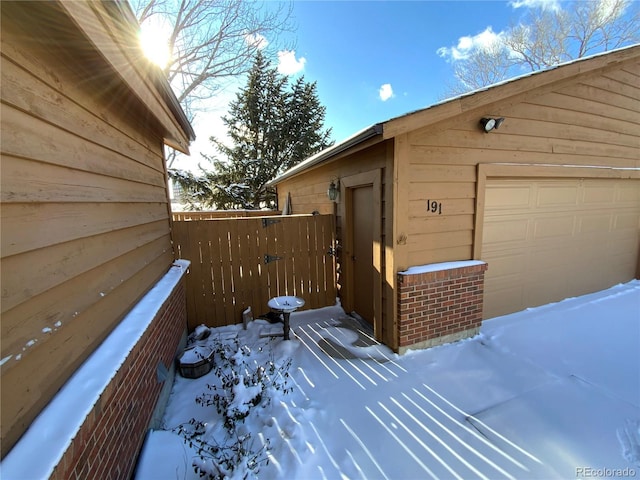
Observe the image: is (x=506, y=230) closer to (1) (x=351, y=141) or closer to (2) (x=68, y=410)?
(1) (x=351, y=141)

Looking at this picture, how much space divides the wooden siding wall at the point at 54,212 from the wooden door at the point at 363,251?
2.76 meters

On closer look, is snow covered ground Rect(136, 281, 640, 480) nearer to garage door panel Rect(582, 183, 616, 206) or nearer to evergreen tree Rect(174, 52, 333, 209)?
garage door panel Rect(582, 183, 616, 206)

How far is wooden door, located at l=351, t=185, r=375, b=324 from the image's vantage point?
3.88m

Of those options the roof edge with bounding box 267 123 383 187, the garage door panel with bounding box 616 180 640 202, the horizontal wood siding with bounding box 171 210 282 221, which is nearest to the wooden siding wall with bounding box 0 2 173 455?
the roof edge with bounding box 267 123 383 187

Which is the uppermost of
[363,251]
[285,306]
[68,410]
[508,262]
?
[363,251]

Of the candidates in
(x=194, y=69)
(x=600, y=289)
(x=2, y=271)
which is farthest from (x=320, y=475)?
(x=194, y=69)

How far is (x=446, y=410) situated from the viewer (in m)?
2.44

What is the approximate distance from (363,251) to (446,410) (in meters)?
2.19

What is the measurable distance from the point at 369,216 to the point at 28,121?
3272mm

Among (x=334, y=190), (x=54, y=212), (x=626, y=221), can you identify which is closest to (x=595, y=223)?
(x=626, y=221)

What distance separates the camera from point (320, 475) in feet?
6.12

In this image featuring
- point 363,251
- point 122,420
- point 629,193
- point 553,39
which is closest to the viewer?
point 122,420

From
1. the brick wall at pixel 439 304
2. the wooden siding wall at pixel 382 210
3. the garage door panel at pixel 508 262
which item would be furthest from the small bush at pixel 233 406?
the garage door panel at pixel 508 262

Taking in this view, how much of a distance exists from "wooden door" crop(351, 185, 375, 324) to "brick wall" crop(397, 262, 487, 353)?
65cm
